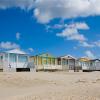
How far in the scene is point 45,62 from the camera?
186ft

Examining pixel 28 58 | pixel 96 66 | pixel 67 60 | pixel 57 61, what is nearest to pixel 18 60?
pixel 28 58

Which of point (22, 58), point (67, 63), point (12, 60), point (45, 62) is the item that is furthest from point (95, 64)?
point (12, 60)

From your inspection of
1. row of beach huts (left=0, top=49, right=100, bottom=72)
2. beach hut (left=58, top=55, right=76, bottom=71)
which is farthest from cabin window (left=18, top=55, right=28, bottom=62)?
beach hut (left=58, top=55, right=76, bottom=71)

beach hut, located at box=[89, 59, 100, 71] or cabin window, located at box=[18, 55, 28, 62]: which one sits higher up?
cabin window, located at box=[18, 55, 28, 62]

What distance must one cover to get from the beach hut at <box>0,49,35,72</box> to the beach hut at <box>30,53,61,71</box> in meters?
2.32

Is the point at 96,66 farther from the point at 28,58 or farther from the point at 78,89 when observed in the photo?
the point at 78,89

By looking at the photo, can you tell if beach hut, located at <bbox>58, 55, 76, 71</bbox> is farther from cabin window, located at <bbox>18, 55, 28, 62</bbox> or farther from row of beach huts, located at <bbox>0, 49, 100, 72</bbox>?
cabin window, located at <bbox>18, 55, 28, 62</bbox>

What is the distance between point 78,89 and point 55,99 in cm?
282

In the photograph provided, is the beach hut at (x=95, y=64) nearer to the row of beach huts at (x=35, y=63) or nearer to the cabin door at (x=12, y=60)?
the row of beach huts at (x=35, y=63)

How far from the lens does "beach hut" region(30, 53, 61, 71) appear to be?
52.6 m

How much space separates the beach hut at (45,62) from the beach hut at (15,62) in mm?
2318

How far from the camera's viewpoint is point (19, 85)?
20562mm

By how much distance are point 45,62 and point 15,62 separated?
38.4 feet

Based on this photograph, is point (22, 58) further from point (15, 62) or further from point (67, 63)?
point (67, 63)
